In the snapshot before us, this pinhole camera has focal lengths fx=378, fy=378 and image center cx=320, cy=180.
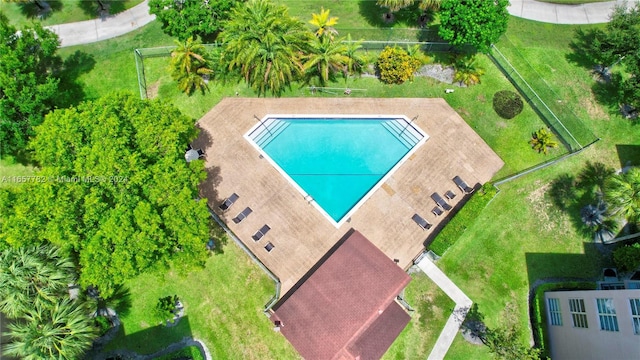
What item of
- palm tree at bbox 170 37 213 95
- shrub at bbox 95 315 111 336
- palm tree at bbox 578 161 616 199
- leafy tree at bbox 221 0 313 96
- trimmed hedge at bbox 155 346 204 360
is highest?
palm tree at bbox 578 161 616 199

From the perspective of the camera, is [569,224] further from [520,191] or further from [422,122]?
[422,122]

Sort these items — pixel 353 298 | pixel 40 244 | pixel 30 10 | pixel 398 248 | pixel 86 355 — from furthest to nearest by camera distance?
1. pixel 30 10
2. pixel 398 248
3. pixel 86 355
4. pixel 353 298
5. pixel 40 244

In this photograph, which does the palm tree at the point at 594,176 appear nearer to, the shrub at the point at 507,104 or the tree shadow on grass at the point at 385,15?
the shrub at the point at 507,104

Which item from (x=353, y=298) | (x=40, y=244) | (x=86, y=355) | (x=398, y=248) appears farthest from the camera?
(x=398, y=248)

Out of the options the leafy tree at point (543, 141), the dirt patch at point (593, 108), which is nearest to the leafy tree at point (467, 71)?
the leafy tree at point (543, 141)

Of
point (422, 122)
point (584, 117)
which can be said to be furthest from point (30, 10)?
point (584, 117)

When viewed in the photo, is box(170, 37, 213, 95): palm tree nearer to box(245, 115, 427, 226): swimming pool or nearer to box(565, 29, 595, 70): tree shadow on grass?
box(245, 115, 427, 226): swimming pool

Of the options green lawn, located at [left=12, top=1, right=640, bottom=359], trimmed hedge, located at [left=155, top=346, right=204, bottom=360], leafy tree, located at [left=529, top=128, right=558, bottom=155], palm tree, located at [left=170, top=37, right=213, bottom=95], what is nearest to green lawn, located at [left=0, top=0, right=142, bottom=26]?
green lawn, located at [left=12, top=1, right=640, bottom=359]
